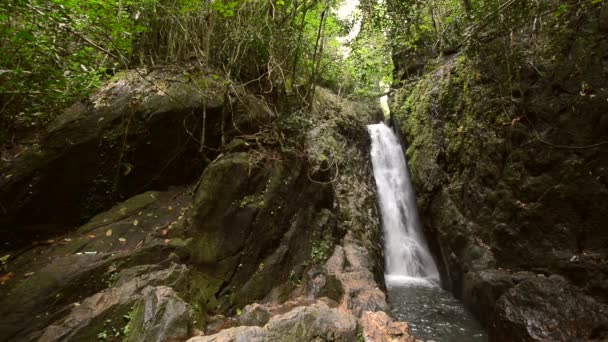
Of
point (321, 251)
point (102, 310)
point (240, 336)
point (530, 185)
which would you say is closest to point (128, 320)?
point (102, 310)

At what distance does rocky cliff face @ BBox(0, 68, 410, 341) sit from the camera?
11.7 ft

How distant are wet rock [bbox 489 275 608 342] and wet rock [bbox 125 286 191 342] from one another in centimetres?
546

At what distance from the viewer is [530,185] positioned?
6.10 meters

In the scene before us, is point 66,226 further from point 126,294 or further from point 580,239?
point 580,239

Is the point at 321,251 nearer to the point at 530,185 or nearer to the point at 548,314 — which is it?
the point at 548,314

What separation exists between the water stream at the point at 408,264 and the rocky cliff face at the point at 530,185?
55 cm

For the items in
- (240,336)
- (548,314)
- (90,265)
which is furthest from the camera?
Answer: (548,314)

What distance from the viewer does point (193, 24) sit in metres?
5.93

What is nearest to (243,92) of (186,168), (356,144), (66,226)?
(186,168)

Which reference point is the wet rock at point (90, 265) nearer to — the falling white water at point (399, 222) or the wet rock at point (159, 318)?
the wet rock at point (159, 318)

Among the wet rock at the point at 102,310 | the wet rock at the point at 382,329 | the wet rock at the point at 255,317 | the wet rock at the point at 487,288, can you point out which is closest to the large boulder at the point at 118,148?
the wet rock at the point at 102,310

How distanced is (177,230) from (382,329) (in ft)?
11.5

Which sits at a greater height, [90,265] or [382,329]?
[90,265]

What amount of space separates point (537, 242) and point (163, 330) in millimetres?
6910
